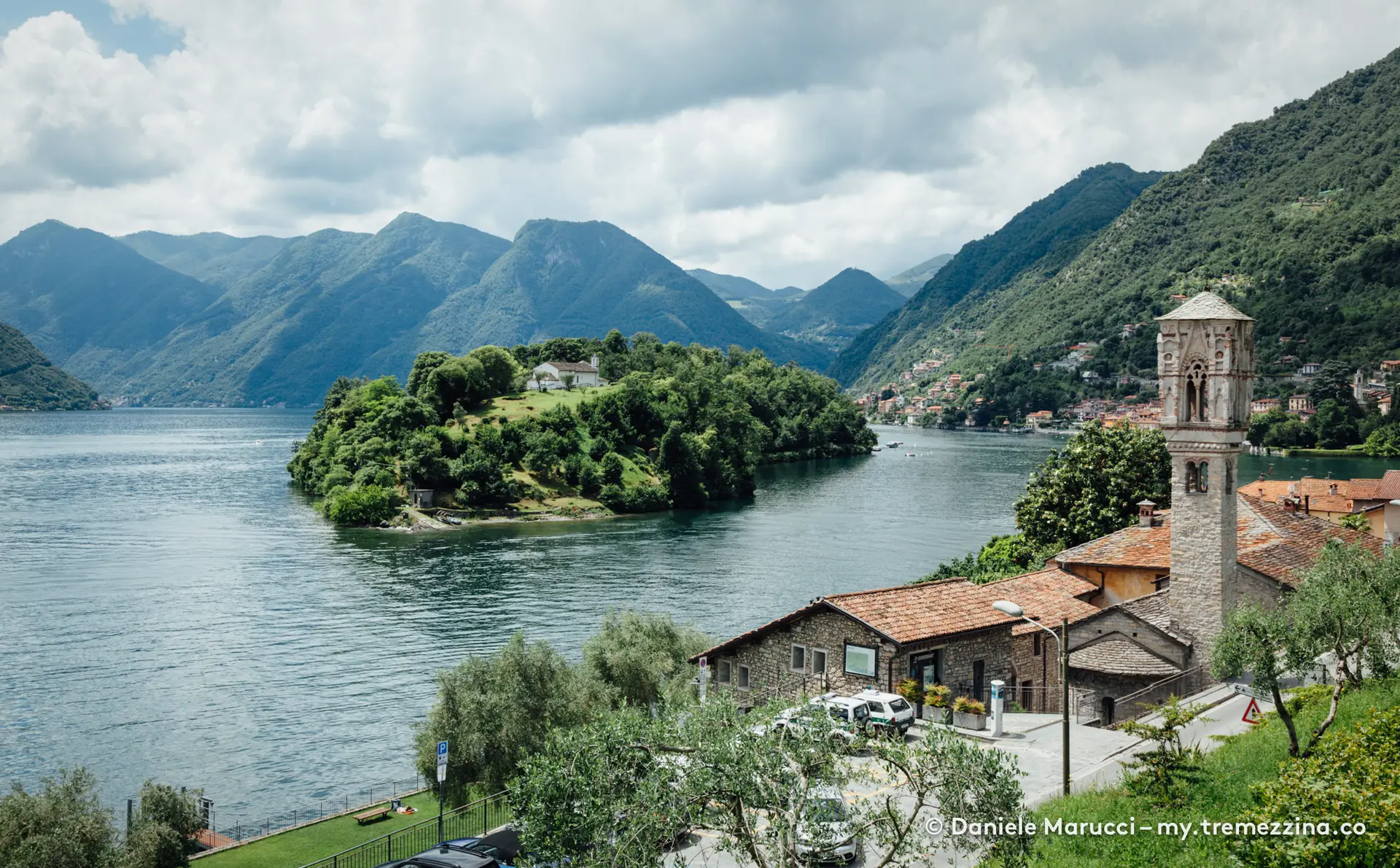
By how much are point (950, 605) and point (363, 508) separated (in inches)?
2975

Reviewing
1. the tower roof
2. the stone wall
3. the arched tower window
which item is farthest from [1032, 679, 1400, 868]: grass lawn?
the tower roof

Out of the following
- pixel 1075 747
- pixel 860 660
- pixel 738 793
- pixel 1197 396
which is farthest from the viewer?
pixel 1197 396

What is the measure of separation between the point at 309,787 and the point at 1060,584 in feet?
91.1

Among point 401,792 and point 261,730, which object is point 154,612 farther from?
point 401,792

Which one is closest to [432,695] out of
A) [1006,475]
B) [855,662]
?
[855,662]

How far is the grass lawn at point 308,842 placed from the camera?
29.0 meters

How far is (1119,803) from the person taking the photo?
64.8 feet

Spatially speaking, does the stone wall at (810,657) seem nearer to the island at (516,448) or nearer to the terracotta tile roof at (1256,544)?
the terracotta tile roof at (1256,544)

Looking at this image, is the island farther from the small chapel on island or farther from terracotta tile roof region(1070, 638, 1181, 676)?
terracotta tile roof region(1070, 638, 1181, 676)

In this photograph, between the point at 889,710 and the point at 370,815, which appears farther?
the point at 370,815

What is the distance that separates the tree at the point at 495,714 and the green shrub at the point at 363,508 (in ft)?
227

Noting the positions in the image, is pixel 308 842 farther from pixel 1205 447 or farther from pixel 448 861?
pixel 1205 447

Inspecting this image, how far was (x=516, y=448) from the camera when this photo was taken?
369 ft

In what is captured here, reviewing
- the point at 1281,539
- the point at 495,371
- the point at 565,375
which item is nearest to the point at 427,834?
the point at 1281,539
